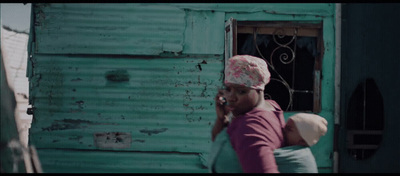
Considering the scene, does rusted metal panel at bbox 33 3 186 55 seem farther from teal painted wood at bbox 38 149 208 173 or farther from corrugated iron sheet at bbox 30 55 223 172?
teal painted wood at bbox 38 149 208 173

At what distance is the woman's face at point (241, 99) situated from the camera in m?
1.77

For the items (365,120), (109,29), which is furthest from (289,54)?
(109,29)

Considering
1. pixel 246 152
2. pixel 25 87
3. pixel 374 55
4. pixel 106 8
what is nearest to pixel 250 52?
pixel 374 55

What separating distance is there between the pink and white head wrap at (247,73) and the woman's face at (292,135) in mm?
249

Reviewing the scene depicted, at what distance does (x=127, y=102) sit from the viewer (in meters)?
4.89

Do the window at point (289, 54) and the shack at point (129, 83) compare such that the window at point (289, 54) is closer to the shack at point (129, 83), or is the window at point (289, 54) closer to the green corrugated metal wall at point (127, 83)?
the shack at point (129, 83)

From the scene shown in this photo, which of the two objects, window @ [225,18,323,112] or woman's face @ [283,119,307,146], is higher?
window @ [225,18,323,112]

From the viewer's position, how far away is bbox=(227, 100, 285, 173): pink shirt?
1.45m

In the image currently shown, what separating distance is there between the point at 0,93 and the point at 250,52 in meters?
3.66

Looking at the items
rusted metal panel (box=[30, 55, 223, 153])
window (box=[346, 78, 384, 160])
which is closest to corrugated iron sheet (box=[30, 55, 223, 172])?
rusted metal panel (box=[30, 55, 223, 153])

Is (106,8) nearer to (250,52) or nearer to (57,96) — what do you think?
(57,96)

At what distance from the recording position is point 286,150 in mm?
1682

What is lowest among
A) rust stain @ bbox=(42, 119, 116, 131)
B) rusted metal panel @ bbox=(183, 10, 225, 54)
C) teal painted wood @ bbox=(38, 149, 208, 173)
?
teal painted wood @ bbox=(38, 149, 208, 173)

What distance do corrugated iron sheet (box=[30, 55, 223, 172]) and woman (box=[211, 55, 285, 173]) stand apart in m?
3.05
